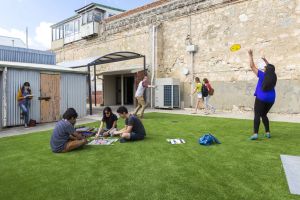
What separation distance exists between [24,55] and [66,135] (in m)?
12.4

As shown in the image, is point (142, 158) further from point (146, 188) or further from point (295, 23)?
point (295, 23)

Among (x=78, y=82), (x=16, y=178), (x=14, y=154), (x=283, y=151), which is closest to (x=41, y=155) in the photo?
(x=14, y=154)

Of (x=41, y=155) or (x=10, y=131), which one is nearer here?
(x=41, y=155)

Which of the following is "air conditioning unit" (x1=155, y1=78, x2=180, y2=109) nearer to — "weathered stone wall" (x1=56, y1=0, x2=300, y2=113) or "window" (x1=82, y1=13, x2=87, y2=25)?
"weathered stone wall" (x1=56, y1=0, x2=300, y2=113)

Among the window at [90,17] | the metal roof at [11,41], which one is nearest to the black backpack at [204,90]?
the window at [90,17]

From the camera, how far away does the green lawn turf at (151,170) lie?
3146 mm

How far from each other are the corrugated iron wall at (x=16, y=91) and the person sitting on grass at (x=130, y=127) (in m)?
5.51

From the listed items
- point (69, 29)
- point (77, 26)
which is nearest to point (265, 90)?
point (77, 26)

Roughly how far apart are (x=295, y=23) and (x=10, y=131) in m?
13.2

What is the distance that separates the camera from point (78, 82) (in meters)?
11.5

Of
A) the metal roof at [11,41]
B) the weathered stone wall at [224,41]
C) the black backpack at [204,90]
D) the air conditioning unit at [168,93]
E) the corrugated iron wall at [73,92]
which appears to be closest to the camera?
the corrugated iron wall at [73,92]

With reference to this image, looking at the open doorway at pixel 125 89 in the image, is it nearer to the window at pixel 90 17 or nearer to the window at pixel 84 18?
the window at pixel 90 17

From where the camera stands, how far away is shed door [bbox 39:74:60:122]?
400 inches

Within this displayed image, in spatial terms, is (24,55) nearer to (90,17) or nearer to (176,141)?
(90,17)
